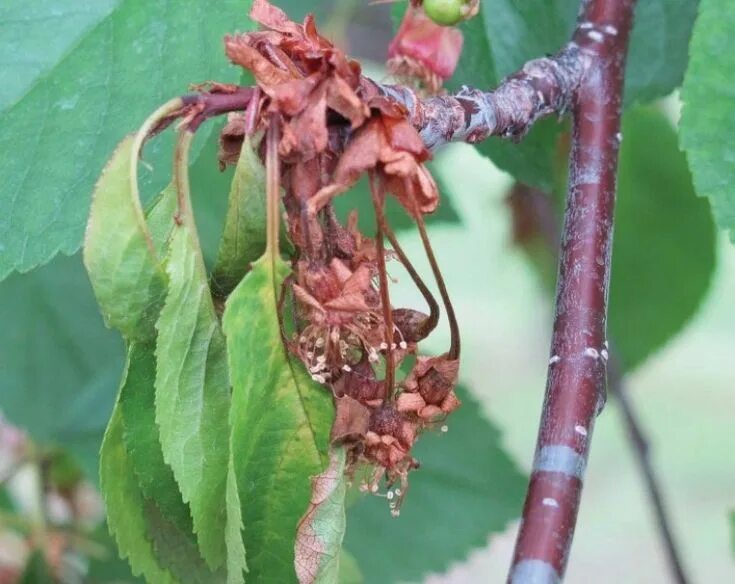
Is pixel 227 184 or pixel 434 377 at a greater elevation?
pixel 434 377

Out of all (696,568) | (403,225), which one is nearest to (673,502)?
(696,568)

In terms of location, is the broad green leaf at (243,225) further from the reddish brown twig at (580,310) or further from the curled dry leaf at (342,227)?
the reddish brown twig at (580,310)

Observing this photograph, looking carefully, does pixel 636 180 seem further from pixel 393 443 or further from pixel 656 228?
pixel 393 443

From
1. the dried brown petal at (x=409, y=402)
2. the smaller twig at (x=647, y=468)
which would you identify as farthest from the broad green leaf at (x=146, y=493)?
the smaller twig at (x=647, y=468)

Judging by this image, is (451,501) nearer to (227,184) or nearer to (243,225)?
(227,184)

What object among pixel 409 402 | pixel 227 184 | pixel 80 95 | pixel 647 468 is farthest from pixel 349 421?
pixel 647 468

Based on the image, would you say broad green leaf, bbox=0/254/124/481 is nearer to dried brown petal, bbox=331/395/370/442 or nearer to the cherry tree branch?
the cherry tree branch
